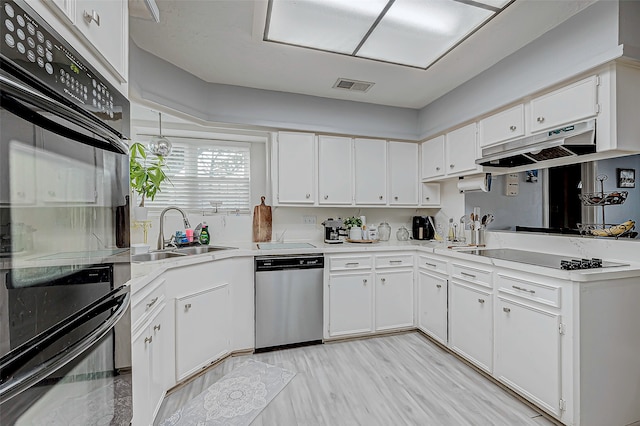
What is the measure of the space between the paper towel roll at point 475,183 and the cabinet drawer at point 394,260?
3.03 ft

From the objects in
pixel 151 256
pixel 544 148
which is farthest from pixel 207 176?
pixel 544 148

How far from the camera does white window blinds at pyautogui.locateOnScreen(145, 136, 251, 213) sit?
132 inches

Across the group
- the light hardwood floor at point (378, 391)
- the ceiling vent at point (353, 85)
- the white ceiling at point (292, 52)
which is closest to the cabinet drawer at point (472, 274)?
the light hardwood floor at point (378, 391)

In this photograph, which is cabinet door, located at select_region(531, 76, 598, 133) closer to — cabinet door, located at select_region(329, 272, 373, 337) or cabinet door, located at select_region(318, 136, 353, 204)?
cabinet door, located at select_region(318, 136, 353, 204)

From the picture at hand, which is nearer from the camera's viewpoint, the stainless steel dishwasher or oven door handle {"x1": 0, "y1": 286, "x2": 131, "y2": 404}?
oven door handle {"x1": 0, "y1": 286, "x2": 131, "y2": 404}

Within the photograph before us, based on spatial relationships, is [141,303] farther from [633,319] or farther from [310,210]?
[633,319]

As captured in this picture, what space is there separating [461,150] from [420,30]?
4.50 feet

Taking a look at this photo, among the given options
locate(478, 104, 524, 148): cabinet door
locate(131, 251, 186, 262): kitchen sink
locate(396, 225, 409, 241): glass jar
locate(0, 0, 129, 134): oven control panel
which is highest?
locate(478, 104, 524, 148): cabinet door

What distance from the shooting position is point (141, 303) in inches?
60.5

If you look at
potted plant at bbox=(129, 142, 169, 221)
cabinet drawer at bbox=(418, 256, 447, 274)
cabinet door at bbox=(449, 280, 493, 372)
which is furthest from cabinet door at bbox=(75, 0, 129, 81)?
cabinet drawer at bbox=(418, 256, 447, 274)

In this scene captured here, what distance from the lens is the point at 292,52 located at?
96.7 inches

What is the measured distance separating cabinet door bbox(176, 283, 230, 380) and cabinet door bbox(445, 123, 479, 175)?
2.51 meters

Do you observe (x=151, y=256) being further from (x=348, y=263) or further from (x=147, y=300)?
(x=348, y=263)

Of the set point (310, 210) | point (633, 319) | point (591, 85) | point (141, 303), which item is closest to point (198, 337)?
Answer: point (141, 303)
